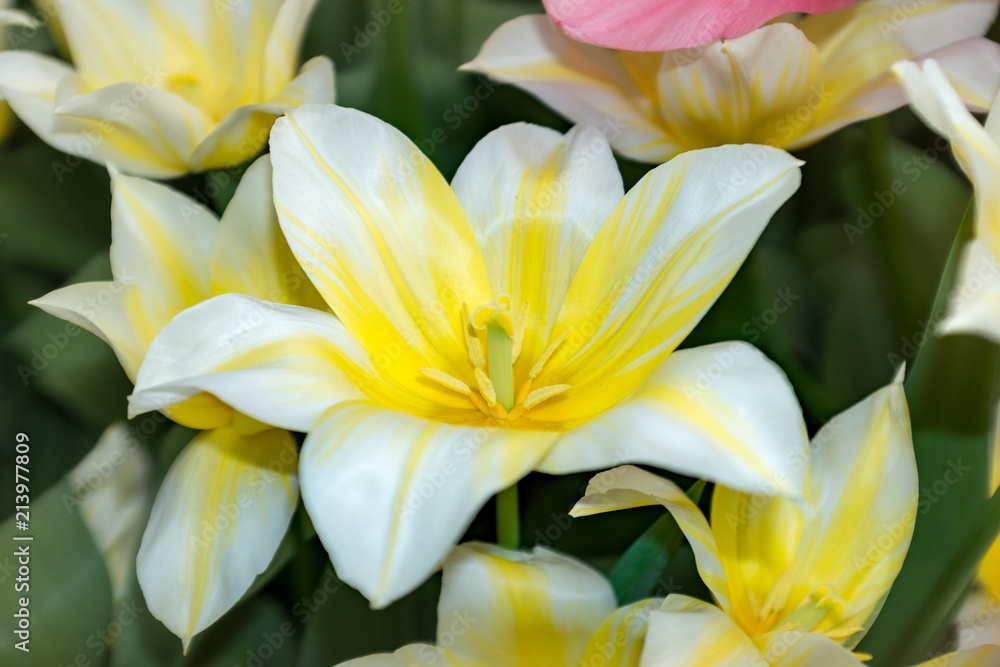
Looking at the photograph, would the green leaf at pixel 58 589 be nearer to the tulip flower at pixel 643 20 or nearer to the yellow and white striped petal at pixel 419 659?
the yellow and white striped petal at pixel 419 659

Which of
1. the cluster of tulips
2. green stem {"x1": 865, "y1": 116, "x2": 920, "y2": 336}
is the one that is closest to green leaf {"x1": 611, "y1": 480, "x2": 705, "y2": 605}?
the cluster of tulips

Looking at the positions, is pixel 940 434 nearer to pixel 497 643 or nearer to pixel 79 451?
pixel 497 643

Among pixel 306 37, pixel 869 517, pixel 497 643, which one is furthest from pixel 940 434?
pixel 306 37

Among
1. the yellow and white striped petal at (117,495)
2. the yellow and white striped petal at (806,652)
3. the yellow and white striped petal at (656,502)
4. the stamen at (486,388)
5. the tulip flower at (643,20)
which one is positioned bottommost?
the yellow and white striped petal at (117,495)

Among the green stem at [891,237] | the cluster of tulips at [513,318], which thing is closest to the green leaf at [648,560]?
the cluster of tulips at [513,318]

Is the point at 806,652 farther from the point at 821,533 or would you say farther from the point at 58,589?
the point at 58,589

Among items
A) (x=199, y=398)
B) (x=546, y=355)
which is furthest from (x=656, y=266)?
(x=199, y=398)
